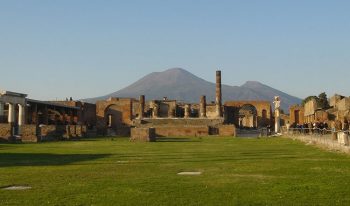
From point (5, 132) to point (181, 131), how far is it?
2446cm

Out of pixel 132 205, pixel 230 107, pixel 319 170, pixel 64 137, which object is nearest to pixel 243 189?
pixel 132 205

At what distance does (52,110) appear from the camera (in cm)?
7519

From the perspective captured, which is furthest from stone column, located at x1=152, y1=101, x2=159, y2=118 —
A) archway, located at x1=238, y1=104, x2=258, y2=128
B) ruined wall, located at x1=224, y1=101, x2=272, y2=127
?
archway, located at x1=238, y1=104, x2=258, y2=128

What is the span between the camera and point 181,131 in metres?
60.0

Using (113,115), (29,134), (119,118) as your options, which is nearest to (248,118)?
(119,118)

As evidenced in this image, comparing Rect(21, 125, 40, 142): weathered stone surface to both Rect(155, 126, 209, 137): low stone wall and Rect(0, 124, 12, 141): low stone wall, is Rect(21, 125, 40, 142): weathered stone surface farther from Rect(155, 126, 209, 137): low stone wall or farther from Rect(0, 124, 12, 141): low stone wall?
Rect(155, 126, 209, 137): low stone wall

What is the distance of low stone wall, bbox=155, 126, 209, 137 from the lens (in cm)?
5912

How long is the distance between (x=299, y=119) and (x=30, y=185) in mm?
71724

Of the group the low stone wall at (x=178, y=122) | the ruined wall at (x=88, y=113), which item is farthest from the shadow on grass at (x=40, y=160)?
the ruined wall at (x=88, y=113)

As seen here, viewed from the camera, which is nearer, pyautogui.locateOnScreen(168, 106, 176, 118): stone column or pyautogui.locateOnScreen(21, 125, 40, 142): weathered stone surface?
pyautogui.locateOnScreen(21, 125, 40, 142): weathered stone surface

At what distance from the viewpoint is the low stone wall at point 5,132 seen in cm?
3921

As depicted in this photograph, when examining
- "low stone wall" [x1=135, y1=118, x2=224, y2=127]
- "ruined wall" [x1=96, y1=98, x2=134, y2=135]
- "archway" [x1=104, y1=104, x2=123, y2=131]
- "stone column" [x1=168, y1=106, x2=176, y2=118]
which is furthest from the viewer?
"archway" [x1=104, y1=104, x2=123, y2=131]

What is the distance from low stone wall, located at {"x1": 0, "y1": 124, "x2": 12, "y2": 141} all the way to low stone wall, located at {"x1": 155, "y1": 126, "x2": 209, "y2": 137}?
72.7ft

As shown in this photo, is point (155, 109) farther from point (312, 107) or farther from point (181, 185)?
point (181, 185)
